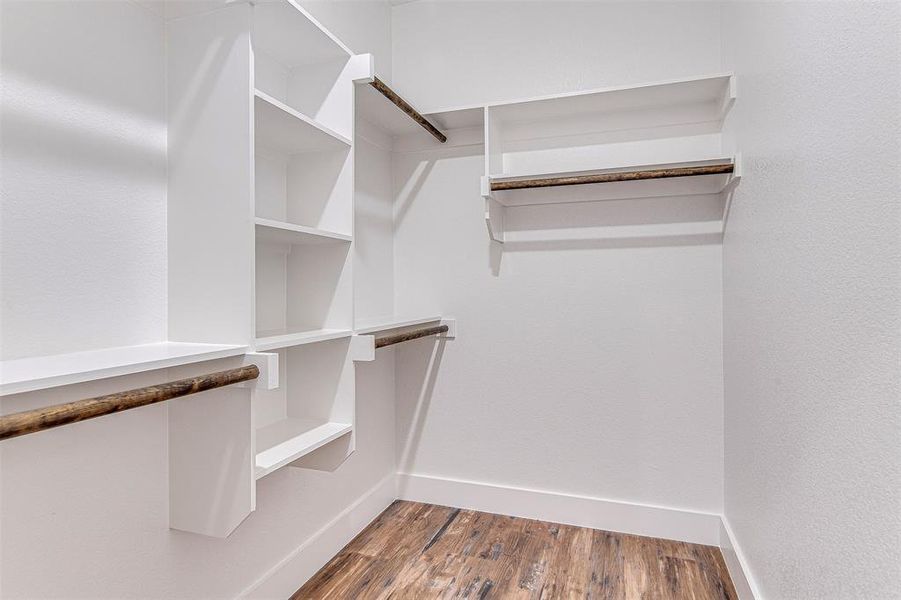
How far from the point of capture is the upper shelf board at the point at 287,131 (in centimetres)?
127

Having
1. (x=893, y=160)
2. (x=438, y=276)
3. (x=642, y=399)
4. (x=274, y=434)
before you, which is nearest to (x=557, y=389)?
(x=642, y=399)

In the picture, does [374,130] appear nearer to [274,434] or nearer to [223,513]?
[274,434]

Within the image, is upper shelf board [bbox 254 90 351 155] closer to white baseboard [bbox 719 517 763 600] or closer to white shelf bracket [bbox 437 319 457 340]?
white shelf bracket [bbox 437 319 457 340]

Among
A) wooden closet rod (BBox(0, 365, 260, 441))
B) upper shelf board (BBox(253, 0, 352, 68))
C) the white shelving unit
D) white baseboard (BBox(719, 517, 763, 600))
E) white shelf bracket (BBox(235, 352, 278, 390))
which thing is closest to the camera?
wooden closet rod (BBox(0, 365, 260, 441))

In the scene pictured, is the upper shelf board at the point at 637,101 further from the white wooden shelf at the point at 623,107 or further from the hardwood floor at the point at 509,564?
the hardwood floor at the point at 509,564

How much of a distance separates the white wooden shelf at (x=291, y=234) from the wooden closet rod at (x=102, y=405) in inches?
14.5

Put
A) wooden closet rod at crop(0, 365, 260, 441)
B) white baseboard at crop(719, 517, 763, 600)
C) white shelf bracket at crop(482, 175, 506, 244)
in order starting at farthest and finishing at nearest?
white shelf bracket at crop(482, 175, 506, 244) → white baseboard at crop(719, 517, 763, 600) → wooden closet rod at crop(0, 365, 260, 441)

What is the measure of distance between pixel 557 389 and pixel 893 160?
1.61m

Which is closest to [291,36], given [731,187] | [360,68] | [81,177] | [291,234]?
[360,68]

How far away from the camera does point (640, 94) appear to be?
1.94 m

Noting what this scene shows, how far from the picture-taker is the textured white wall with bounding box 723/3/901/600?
2.60 ft

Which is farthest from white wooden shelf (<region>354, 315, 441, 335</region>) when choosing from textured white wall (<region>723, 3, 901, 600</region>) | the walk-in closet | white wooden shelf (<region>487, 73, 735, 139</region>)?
textured white wall (<region>723, 3, 901, 600</region>)

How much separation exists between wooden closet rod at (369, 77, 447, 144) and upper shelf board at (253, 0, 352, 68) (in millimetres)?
171

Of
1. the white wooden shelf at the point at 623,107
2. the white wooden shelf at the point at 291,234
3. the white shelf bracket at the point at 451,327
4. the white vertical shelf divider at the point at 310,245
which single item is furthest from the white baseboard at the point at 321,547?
the white wooden shelf at the point at 623,107
